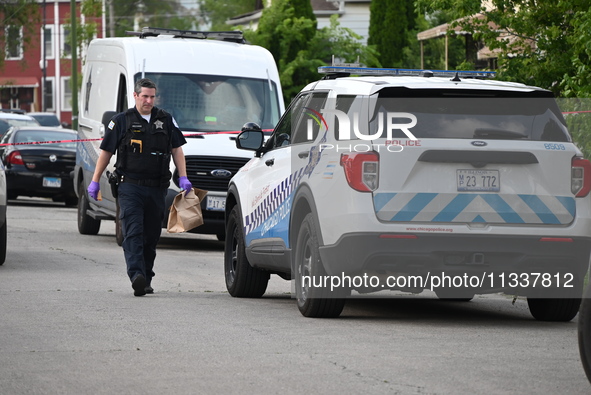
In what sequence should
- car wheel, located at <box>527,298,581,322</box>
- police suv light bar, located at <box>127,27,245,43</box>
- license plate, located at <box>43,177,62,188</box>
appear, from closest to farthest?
car wheel, located at <box>527,298,581,322</box> < police suv light bar, located at <box>127,27,245,43</box> < license plate, located at <box>43,177,62,188</box>

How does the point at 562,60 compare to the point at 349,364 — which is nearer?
the point at 349,364

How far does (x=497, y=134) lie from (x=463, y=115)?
0.26 metres

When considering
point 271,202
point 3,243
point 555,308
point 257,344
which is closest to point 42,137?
point 3,243

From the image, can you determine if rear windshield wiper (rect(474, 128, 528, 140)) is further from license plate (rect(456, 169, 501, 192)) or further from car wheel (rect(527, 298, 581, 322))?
car wheel (rect(527, 298, 581, 322))

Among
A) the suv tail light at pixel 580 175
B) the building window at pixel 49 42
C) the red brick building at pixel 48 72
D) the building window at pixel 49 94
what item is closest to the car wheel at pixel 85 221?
the suv tail light at pixel 580 175

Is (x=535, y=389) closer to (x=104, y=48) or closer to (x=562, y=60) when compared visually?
(x=562, y=60)

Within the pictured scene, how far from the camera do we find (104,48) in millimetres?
19172

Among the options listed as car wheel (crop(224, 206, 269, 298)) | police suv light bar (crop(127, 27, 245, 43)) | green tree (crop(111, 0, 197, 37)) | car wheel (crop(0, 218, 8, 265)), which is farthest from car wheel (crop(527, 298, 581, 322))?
green tree (crop(111, 0, 197, 37))

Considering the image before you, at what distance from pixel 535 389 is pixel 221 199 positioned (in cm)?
1023

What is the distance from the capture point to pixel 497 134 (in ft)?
29.9

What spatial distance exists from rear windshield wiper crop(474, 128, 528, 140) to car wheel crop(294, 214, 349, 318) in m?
1.30

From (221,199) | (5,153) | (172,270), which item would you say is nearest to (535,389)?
(172,270)

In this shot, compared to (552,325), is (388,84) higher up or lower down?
higher up

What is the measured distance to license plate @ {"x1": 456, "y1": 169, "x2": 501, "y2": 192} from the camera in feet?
29.4
